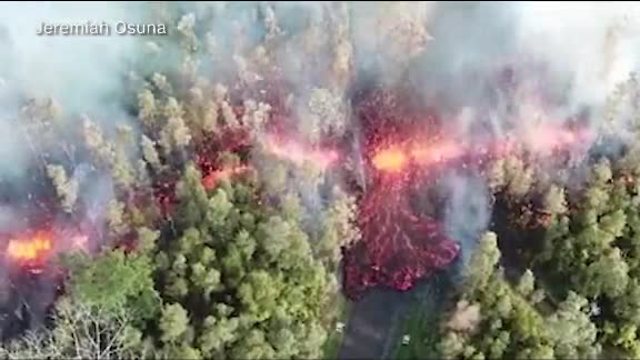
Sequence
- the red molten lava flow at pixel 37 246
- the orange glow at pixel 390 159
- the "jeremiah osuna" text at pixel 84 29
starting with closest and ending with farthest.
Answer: the red molten lava flow at pixel 37 246 < the "jeremiah osuna" text at pixel 84 29 < the orange glow at pixel 390 159

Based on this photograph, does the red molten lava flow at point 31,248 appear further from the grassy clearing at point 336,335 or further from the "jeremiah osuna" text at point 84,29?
the grassy clearing at point 336,335

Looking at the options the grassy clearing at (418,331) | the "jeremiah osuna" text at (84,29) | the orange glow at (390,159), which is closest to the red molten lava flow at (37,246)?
the "jeremiah osuna" text at (84,29)

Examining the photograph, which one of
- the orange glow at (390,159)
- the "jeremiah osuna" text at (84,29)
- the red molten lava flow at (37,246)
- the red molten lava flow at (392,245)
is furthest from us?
the orange glow at (390,159)

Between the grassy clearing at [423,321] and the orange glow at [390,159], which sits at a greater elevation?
the orange glow at [390,159]

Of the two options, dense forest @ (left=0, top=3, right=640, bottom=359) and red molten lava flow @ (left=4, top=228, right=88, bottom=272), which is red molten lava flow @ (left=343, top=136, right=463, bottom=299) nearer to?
dense forest @ (left=0, top=3, right=640, bottom=359)

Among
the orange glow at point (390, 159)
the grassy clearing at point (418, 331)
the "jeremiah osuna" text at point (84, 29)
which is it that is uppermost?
the "jeremiah osuna" text at point (84, 29)

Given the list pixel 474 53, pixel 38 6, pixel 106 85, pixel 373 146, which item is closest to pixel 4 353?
pixel 106 85

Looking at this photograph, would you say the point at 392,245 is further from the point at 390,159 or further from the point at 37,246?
the point at 37,246
